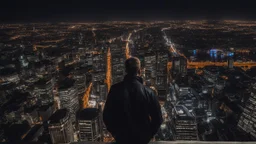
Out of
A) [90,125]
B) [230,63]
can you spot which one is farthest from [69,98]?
[230,63]

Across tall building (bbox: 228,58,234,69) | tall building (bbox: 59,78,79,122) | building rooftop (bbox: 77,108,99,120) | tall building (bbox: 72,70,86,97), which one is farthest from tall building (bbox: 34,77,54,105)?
tall building (bbox: 228,58,234,69)

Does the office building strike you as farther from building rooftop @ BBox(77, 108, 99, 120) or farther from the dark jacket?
the dark jacket

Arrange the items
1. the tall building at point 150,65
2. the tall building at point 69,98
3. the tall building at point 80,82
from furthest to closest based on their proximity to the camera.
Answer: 1. the tall building at point 150,65
2. the tall building at point 80,82
3. the tall building at point 69,98

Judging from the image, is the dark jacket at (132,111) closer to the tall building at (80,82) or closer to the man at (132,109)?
the man at (132,109)

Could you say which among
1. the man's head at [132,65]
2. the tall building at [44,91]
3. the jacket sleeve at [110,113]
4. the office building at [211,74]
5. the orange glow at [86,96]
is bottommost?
the orange glow at [86,96]

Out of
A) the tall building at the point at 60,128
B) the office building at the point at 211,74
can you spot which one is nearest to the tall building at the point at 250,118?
the office building at the point at 211,74

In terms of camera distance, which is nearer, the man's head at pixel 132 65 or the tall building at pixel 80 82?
the man's head at pixel 132 65

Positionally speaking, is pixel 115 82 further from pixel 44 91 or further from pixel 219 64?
pixel 219 64

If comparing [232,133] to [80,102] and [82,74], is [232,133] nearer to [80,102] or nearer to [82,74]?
[80,102]
